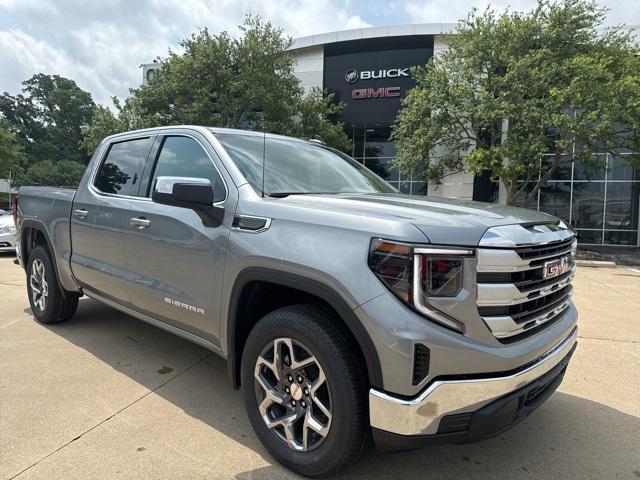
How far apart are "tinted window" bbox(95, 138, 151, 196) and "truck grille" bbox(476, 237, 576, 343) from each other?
275cm

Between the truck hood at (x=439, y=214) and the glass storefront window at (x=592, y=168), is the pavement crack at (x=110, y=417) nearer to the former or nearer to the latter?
the truck hood at (x=439, y=214)

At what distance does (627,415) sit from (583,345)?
5.61 ft

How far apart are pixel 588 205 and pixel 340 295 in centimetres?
2327

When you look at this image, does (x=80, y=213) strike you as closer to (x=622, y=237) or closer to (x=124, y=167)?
(x=124, y=167)

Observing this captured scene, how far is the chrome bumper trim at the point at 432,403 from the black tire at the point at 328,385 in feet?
0.36

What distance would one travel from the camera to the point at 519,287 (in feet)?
6.84

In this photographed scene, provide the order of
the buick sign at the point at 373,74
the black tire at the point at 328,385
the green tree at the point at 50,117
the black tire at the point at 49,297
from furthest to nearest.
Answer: the green tree at the point at 50,117 < the buick sign at the point at 373,74 < the black tire at the point at 49,297 < the black tire at the point at 328,385

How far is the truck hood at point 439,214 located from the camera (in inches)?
78.2

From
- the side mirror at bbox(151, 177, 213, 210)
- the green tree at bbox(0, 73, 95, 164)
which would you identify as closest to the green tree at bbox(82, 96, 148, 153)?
the side mirror at bbox(151, 177, 213, 210)

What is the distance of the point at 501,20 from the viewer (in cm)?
1711

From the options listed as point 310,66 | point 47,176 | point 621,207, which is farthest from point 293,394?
point 47,176

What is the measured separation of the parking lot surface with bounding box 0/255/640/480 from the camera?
2.49 metres

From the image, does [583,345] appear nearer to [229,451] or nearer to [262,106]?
[229,451]

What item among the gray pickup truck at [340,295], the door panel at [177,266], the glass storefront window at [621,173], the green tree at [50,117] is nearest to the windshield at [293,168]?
the gray pickup truck at [340,295]
